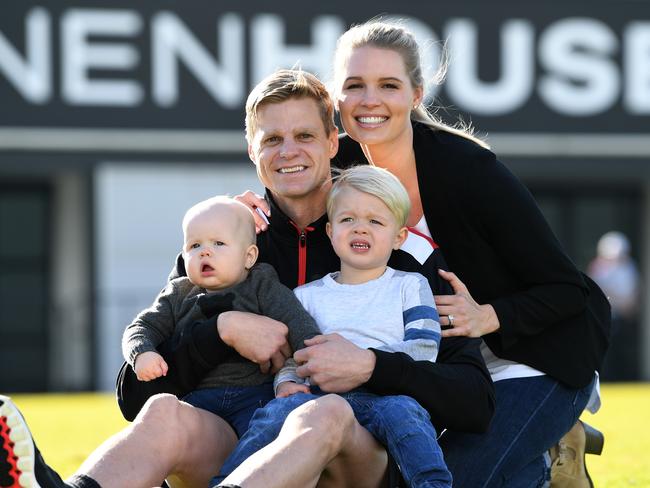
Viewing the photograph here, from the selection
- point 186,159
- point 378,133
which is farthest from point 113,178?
point 378,133

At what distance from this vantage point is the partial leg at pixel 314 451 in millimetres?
3627

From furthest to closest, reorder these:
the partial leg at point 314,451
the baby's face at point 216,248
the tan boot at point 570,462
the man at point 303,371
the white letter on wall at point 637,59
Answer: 1. the white letter on wall at point 637,59
2. the tan boot at point 570,462
3. the baby's face at point 216,248
4. the man at point 303,371
5. the partial leg at point 314,451

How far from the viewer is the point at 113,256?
17031 millimetres

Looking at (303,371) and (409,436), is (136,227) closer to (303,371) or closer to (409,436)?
(303,371)

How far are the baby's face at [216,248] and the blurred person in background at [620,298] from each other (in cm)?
1167

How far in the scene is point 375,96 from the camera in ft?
15.3

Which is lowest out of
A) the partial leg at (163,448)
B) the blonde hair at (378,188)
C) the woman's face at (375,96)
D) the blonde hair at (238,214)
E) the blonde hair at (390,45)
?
the partial leg at (163,448)

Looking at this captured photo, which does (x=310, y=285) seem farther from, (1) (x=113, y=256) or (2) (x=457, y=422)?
(1) (x=113, y=256)

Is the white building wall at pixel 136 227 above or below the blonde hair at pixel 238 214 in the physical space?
below

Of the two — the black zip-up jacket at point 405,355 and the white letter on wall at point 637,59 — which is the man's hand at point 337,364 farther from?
the white letter on wall at point 637,59

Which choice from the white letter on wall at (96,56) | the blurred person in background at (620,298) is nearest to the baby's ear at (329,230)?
the blurred person in background at (620,298)

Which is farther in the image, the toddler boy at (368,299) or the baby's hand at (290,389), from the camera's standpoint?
the baby's hand at (290,389)

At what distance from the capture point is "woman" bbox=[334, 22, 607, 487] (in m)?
4.50

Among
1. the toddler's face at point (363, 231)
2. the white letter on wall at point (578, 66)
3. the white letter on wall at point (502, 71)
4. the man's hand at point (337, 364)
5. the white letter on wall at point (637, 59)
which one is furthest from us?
the white letter on wall at point (637, 59)
